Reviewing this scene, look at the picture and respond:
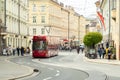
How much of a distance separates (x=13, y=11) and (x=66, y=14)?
92.8m

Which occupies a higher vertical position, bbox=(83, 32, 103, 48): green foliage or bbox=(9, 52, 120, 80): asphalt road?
bbox=(83, 32, 103, 48): green foliage

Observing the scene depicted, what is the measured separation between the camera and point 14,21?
286ft

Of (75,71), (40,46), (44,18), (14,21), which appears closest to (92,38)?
(40,46)

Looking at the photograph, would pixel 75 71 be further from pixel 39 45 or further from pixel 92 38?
pixel 92 38

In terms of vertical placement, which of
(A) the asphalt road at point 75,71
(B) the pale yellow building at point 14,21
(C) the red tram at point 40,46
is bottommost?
(A) the asphalt road at point 75,71

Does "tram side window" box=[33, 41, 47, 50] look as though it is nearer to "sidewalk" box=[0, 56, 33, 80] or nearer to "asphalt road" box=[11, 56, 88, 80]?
"sidewalk" box=[0, 56, 33, 80]

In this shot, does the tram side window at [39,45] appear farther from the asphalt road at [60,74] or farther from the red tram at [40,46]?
the asphalt road at [60,74]

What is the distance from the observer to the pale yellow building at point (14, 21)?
7575 centimetres

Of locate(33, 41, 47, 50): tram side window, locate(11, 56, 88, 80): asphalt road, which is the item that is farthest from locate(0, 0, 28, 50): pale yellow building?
locate(11, 56, 88, 80): asphalt road

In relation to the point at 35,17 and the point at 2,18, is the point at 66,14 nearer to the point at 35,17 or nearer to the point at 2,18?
the point at 35,17

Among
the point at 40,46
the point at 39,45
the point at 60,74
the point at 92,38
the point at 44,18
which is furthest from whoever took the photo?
the point at 44,18

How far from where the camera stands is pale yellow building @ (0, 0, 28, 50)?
249ft

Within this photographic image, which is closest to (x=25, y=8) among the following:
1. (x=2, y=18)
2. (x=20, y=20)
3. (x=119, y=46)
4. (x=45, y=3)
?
(x=20, y=20)

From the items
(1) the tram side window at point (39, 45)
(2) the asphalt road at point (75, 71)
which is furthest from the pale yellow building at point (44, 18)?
(2) the asphalt road at point (75, 71)
